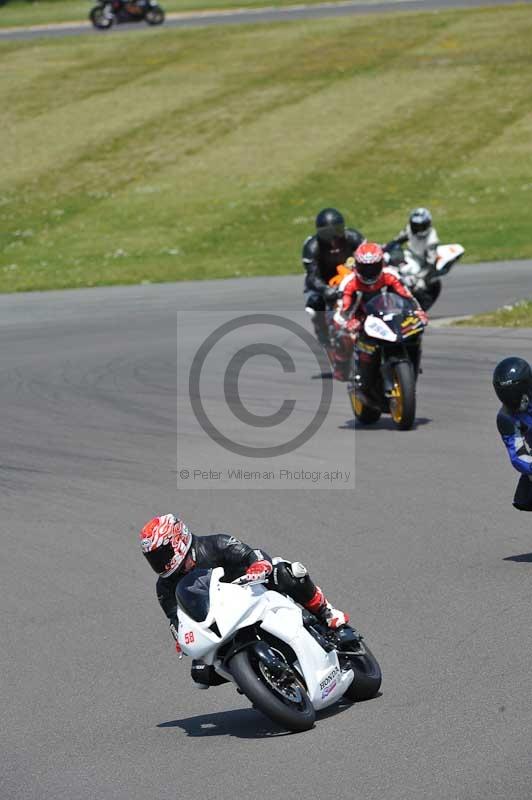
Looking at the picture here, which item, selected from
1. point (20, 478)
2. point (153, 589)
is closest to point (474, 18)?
point (20, 478)

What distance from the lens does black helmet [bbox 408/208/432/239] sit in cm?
2134

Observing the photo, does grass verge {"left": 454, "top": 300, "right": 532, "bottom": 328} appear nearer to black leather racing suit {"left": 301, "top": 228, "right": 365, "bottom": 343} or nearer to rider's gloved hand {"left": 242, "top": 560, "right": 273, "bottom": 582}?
black leather racing suit {"left": 301, "top": 228, "right": 365, "bottom": 343}

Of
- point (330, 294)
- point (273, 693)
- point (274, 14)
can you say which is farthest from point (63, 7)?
point (273, 693)

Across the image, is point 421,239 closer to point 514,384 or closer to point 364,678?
point 514,384

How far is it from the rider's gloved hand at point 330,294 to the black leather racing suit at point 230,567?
1016 centimetres

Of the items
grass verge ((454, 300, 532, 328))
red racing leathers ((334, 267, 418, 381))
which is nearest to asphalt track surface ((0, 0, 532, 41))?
grass verge ((454, 300, 532, 328))

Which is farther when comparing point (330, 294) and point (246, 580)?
point (330, 294)

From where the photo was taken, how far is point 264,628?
23.2 feet

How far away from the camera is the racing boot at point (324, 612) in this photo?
7.64 meters

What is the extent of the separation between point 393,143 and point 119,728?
3377 cm

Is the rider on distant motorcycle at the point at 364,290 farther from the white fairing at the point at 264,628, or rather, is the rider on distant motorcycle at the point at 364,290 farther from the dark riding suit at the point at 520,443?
the white fairing at the point at 264,628

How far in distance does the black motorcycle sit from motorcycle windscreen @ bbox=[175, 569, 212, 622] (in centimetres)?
744

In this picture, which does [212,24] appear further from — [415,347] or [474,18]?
[415,347]

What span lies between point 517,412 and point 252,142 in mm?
32781
